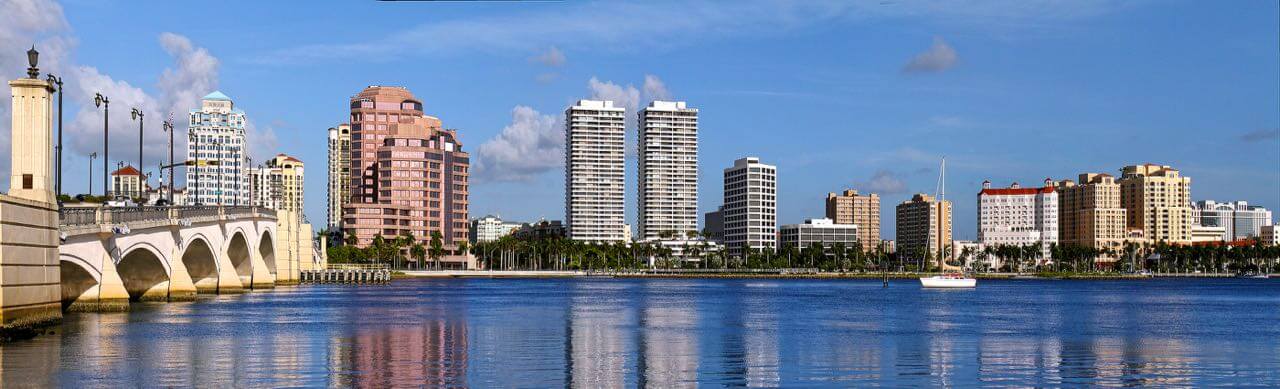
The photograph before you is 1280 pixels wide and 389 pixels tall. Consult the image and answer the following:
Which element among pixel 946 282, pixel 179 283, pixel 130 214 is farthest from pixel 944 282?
pixel 130 214

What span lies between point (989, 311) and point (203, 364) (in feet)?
207

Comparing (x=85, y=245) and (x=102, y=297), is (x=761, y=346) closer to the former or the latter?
(x=85, y=245)

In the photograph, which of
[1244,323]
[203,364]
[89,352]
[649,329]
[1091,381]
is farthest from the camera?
[1244,323]

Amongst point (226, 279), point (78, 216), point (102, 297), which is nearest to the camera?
point (78, 216)

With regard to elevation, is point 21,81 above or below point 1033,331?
above

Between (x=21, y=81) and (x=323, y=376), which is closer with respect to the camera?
(x=323, y=376)

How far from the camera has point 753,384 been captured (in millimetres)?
35375

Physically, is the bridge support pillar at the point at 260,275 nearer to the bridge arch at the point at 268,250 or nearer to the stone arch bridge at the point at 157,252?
the stone arch bridge at the point at 157,252

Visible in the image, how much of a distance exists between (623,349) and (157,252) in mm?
37261

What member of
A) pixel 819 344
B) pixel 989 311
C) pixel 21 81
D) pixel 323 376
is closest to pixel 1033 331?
pixel 819 344

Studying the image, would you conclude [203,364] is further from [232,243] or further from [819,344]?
[232,243]

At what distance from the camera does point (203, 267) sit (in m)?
101

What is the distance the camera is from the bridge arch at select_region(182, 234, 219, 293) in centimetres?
9594

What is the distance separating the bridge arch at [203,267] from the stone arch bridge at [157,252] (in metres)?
0.07
